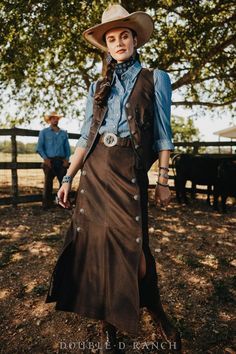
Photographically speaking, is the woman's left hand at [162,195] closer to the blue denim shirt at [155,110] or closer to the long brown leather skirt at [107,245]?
the long brown leather skirt at [107,245]

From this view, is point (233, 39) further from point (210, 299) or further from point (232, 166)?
point (210, 299)

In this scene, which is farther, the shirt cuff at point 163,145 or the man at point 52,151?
the man at point 52,151

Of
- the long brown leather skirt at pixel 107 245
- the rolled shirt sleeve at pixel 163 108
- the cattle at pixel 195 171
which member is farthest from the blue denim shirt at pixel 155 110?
the cattle at pixel 195 171

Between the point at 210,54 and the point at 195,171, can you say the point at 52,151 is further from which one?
the point at 210,54

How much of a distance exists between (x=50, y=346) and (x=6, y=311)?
2.62ft

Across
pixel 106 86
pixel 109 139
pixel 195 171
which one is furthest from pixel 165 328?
pixel 195 171

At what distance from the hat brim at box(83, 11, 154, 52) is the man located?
5.76 m

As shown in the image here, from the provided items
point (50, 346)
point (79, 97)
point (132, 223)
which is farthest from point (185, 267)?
point (79, 97)

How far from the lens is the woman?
2.06 m

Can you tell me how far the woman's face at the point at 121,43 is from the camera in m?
2.18

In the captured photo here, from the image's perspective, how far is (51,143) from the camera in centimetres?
806

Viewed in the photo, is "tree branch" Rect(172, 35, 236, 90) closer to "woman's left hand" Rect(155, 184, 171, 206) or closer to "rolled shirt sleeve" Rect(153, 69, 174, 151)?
"rolled shirt sleeve" Rect(153, 69, 174, 151)

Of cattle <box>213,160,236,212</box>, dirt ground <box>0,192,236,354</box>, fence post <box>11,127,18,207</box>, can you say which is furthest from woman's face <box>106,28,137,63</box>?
cattle <box>213,160,236,212</box>

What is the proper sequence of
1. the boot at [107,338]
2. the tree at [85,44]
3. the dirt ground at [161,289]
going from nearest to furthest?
the boot at [107,338] → the dirt ground at [161,289] → the tree at [85,44]
